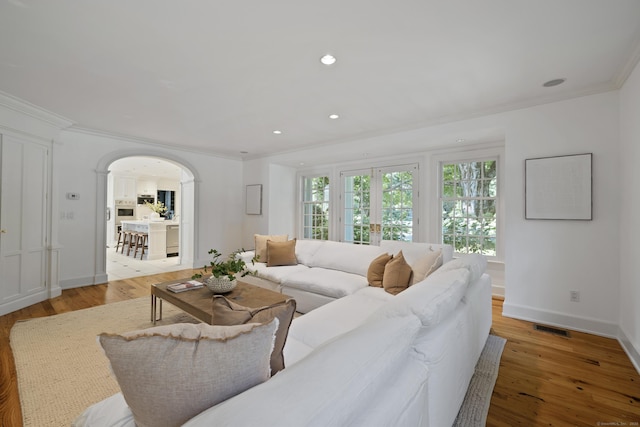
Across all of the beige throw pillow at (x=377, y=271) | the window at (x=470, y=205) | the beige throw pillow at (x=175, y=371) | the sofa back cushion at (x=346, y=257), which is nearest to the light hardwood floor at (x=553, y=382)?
the beige throw pillow at (x=377, y=271)

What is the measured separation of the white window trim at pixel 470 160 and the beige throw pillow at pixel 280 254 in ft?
7.56

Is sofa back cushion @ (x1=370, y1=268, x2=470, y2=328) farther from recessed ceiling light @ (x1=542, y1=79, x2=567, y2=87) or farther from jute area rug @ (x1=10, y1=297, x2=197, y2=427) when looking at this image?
recessed ceiling light @ (x1=542, y1=79, x2=567, y2=87)

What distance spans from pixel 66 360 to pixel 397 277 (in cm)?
293

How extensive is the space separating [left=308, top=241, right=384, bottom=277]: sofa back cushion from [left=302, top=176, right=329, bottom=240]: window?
2.02 meters

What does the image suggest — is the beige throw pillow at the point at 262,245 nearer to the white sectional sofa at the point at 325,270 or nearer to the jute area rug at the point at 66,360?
the white sectional sofa at the point at 325,270

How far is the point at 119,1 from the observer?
1.78 metres

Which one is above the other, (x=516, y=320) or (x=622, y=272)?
(x=622, y=272)

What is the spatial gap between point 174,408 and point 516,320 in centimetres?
374

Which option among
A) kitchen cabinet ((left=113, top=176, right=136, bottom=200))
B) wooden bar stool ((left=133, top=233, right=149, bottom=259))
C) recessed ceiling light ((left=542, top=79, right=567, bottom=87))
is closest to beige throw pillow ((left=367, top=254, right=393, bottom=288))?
recessed ceiling light ((left=542, top=79, right=567, bottom=87))

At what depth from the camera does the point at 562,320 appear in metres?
3.07

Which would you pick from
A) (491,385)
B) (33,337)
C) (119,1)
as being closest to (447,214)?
(491,385)

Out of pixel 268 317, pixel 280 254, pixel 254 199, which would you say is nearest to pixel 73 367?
pixel 268 317

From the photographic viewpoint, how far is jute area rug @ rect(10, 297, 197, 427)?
1.81 meters

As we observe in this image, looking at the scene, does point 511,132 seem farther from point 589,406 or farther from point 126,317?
point 126,317
